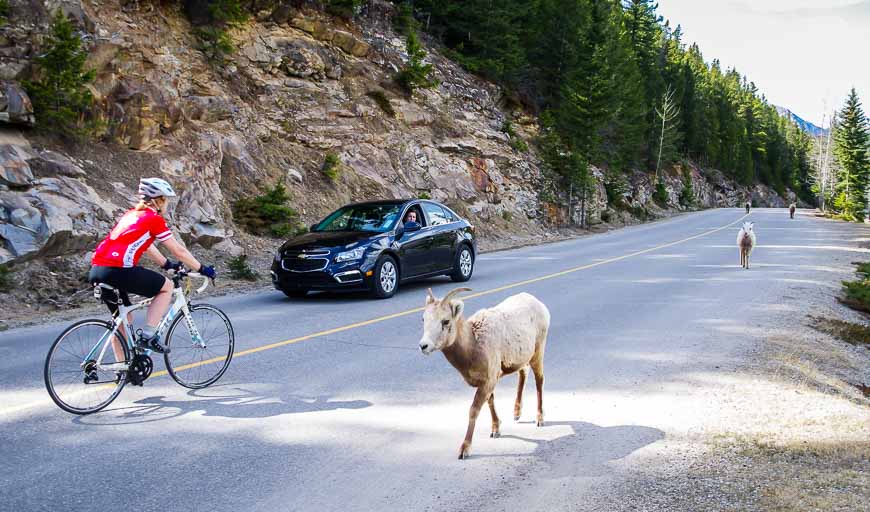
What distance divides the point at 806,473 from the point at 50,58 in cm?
1599

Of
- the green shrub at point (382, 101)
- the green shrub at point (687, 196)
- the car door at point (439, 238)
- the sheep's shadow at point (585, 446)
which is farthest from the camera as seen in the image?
the green shrub at point (687, 196)

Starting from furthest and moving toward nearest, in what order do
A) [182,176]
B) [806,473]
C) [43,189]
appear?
[182,176], [43,189], [806,473]

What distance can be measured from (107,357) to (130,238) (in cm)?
111

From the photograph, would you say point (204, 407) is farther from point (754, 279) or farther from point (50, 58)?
point (754, 279)

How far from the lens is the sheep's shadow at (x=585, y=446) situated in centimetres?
487

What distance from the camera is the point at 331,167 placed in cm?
2475

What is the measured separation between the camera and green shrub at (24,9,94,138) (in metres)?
14.9

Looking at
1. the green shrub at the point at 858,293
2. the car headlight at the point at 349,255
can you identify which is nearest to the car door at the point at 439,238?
the car headlight at the point at 349,255

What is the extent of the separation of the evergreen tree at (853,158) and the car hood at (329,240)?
59099 mm

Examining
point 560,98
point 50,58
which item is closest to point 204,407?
point 50,58

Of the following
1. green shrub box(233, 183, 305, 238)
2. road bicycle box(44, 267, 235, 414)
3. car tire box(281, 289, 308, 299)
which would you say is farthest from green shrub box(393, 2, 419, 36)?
road bicycle box(44, 267, 235, 414)

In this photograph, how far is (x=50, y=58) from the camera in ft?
49.0

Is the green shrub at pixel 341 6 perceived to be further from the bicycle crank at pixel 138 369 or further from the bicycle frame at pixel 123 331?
the bicycle crank at pixel 138 369

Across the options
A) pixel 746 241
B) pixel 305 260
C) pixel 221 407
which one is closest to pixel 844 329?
pixel 746 241
